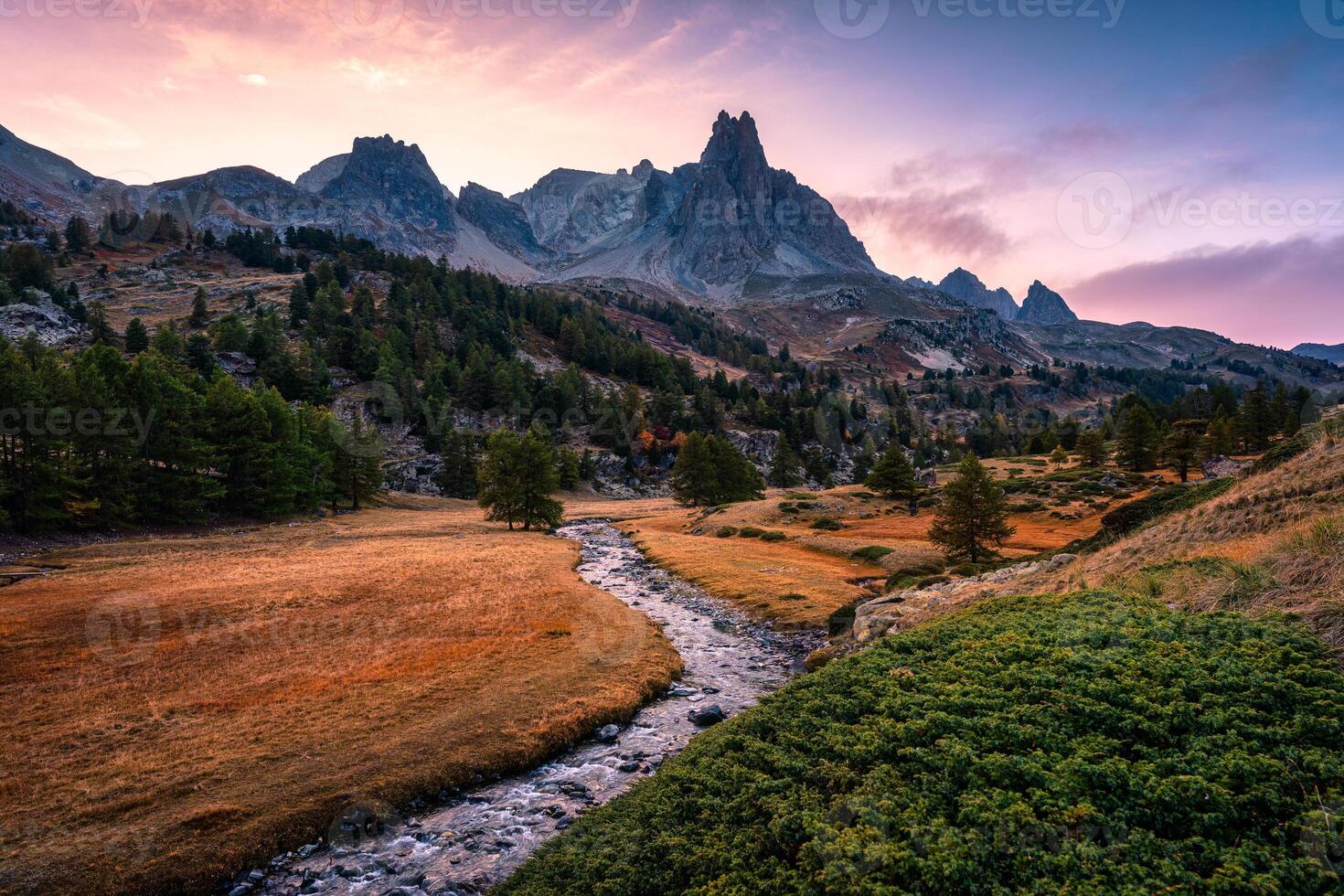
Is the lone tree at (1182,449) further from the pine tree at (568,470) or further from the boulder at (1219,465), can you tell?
the pine tree at (568,470)

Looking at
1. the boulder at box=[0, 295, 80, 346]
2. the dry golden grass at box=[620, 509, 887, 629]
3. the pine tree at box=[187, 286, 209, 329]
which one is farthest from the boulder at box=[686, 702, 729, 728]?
the pine tree at box=[187, 286, 209, 329]

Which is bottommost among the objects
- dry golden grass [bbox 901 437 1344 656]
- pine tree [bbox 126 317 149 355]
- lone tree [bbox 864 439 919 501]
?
lone tree [bbox 864 439 919 501]

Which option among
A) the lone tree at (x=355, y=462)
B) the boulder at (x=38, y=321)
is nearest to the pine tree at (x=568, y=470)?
the lone tree at (x=355, y=462)

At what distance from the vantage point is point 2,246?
7338 inches

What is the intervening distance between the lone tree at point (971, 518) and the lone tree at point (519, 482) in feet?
160

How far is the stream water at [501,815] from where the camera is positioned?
12.2 m

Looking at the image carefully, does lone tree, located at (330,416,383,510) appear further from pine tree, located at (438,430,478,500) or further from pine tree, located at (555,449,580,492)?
pine tree, located at (555,449,580,492)

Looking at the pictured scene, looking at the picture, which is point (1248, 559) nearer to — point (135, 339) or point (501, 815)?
point (501, 815)

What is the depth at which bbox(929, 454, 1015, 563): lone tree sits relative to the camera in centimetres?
4281

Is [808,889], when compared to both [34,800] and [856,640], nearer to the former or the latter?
[856,640]

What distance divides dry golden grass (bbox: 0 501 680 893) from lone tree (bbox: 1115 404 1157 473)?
97.6 meters

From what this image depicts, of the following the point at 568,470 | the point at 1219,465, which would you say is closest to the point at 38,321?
the point at 568,470

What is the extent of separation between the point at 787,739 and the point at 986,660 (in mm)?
4985

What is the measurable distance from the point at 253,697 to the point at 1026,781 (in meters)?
23.4
